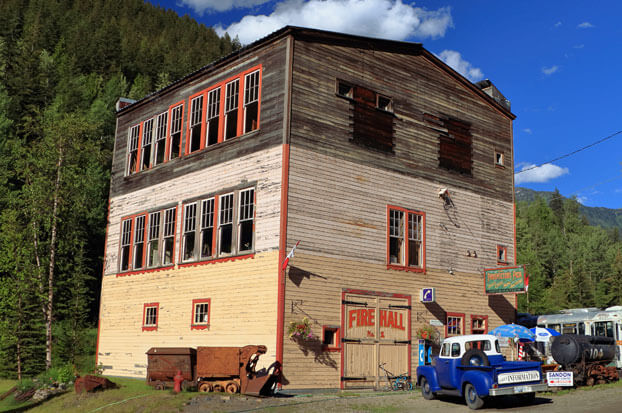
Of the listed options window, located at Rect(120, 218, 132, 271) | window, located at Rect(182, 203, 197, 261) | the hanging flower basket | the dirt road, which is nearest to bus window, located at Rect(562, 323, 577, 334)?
the dirt road

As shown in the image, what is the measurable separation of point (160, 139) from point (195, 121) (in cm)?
294

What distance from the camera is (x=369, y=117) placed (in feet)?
78.4

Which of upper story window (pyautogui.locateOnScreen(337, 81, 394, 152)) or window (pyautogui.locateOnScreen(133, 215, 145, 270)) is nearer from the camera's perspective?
upper story window (pyautogui.locateOnScreen(337, 81, 394, 152))

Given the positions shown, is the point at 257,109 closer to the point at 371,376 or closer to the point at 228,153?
the point at 228,153

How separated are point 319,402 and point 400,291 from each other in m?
7.22

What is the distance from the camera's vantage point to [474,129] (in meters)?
28.4

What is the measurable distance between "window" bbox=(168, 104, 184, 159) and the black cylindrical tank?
17806 millimetres

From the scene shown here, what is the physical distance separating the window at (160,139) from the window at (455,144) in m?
12.2

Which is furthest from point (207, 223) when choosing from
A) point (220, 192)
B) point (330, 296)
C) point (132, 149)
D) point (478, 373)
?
point (478, 373)

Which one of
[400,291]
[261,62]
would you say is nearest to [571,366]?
[400,291]

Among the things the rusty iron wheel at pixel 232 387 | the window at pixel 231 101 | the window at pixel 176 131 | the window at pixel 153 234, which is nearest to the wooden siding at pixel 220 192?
the window at pixel 153 234

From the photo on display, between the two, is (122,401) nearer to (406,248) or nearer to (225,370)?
(225,370)

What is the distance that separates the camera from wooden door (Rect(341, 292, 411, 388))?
21516mm

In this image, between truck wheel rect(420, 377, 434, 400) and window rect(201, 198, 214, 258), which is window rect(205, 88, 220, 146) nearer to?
window rect(201, 198, 214, 258)
